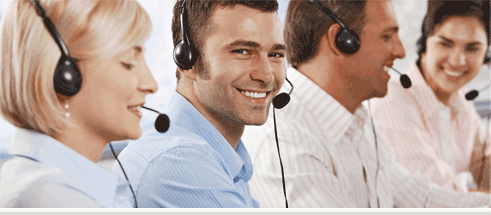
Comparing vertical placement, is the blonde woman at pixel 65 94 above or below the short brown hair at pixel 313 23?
below

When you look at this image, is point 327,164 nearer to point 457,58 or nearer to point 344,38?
point 344,38

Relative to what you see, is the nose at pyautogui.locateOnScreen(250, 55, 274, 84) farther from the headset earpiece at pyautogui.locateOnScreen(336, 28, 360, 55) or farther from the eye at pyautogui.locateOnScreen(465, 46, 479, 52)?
the eye at pyautogui.locateOnScreen(465, 46, 479, 52)

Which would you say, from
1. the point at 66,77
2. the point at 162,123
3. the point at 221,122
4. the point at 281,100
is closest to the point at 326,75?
the point at 281,100

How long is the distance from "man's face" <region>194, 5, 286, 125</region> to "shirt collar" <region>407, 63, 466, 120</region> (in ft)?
2.06

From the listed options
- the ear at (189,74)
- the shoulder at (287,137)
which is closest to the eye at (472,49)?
the shoulder at (287,137)

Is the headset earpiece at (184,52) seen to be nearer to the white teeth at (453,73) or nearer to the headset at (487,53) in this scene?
the white teeth at (453,73)

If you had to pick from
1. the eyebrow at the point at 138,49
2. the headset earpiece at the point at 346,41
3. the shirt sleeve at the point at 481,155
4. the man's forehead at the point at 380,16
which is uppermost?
the man's forehead at the point at 380,16

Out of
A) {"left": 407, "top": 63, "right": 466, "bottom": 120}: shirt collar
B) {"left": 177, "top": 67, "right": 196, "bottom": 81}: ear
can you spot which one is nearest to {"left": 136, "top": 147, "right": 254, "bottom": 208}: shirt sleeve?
{"left": 177, "top": 67, "right": 196, "bottom": 81}: ear

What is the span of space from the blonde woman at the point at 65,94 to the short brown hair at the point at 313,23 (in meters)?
0.54

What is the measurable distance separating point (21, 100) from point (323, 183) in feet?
2.73

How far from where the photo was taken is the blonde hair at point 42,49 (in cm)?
90

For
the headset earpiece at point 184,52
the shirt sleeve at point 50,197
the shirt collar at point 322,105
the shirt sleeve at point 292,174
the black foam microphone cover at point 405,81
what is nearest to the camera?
the shirt sleeve at point 50,197

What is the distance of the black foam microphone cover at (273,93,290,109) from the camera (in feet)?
4.13

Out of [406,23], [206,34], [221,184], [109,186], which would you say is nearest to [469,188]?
[406,23]
